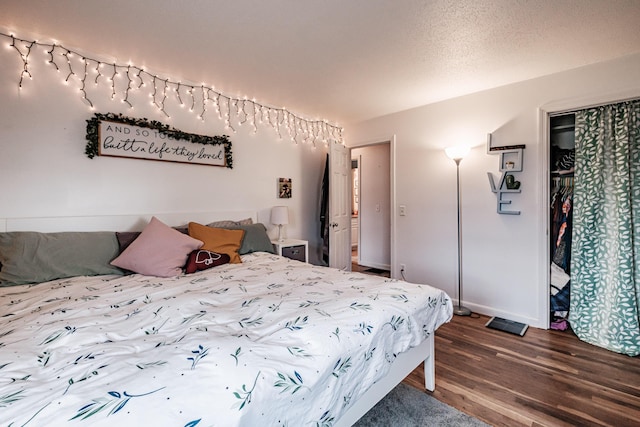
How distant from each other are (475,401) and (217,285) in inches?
68.3

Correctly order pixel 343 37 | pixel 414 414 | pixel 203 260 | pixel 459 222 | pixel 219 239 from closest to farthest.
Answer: pixel 414 414 → pixel 343 37 → pixel 203 260 → pixel 219 239 → pixel 459 222

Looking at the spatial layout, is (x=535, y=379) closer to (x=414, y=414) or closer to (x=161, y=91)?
(x=414, y=414)

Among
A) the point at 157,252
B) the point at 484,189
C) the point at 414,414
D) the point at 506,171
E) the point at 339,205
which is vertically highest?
the point at 506,171

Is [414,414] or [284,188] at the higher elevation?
[284,188]

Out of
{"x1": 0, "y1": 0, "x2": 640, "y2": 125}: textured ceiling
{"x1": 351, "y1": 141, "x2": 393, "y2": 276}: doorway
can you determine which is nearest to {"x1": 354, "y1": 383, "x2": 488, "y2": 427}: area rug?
{"x1": 0, "y1": 0, "x2": 640, "y2": 125}: textured ceiling

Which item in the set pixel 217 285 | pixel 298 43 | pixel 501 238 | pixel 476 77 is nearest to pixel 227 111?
pixel 298 43

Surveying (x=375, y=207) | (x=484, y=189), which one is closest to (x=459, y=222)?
(x=484, y=189)

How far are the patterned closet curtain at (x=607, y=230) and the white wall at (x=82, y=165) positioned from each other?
10.6ft

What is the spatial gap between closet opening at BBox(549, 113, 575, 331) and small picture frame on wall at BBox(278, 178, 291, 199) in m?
2.86

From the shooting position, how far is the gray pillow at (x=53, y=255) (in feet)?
6.20

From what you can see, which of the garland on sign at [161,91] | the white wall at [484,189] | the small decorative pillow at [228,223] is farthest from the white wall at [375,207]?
the small decorative pillow at [228,223]

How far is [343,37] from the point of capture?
7.14 feet

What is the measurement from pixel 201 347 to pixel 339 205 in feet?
10.8

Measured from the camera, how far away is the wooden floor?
1.72 meters
